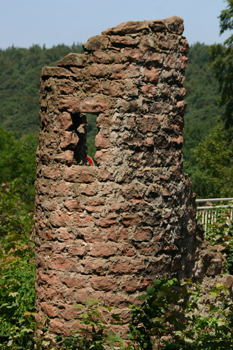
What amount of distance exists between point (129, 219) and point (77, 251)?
0.57 m

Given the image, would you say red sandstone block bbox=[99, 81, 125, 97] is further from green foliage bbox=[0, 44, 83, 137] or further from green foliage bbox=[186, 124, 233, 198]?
green foliage bbox=[0, 44, 83, 137]

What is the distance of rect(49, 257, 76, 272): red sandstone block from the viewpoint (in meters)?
4.02

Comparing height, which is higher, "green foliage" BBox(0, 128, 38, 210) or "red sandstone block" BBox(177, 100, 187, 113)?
"red sandstone block" BBox(177, 100, 187, 113)

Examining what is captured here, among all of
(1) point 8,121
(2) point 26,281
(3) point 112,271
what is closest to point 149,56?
(3) point 112,271

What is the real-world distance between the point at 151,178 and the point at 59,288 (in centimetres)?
135

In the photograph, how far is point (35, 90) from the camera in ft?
206

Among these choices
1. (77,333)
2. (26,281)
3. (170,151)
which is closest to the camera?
(77,333)

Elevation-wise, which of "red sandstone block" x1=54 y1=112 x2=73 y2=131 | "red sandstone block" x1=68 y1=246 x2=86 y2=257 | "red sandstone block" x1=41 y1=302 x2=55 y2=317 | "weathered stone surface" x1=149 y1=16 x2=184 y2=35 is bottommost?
"red sandstone block" x1=41 y1=302 x2=55 y2=317

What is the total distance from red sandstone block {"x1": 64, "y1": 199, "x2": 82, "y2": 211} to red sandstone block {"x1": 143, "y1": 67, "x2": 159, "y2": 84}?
1.30 m

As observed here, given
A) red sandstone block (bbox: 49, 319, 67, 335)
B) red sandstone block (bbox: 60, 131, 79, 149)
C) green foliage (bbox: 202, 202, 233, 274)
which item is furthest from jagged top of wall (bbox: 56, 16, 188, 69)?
green foliage (bbox: 202, 202, 233, 274)

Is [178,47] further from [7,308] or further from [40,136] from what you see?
[7,308]

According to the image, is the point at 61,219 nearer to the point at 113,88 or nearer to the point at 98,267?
the point at 98,267

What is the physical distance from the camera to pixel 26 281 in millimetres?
5078

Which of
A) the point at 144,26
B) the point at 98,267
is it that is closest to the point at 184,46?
the point at 144,26
